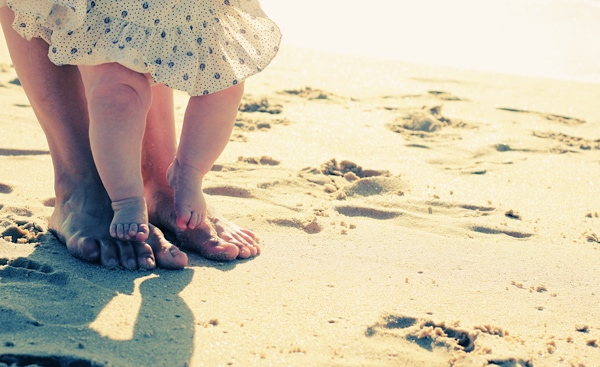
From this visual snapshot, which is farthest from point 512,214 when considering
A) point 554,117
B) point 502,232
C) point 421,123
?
point 554,117

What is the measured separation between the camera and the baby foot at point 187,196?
7.30ft

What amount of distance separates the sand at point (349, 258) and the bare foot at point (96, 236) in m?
0.04

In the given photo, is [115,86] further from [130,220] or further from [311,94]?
[311,94]

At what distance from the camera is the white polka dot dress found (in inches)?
83.1

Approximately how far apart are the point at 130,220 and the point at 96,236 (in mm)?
168

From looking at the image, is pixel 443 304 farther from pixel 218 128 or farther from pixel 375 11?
pixel 375 11

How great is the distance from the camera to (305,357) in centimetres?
170

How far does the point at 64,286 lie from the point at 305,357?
2.07ft

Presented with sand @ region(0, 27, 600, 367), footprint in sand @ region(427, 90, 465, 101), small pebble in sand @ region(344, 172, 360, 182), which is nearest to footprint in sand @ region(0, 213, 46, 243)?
sand @ region(0, 27, 600, 367)

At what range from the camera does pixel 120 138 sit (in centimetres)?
208

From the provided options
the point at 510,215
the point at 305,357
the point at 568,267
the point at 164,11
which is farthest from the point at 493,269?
the point at 164,11

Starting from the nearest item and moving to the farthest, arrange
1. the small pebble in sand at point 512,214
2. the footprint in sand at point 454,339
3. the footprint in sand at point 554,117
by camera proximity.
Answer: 1. the footprint in sand at point 454,339
2. the small pebble in sand at point 512,214
3. the footprint in sand at point 554,117

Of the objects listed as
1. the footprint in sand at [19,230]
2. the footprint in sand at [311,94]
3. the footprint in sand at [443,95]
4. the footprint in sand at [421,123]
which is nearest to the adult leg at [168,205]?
the footprint in sand at [19,230]

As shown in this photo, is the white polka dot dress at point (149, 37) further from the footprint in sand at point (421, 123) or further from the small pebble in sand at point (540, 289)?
the footprint in sand at point (421, 123)
